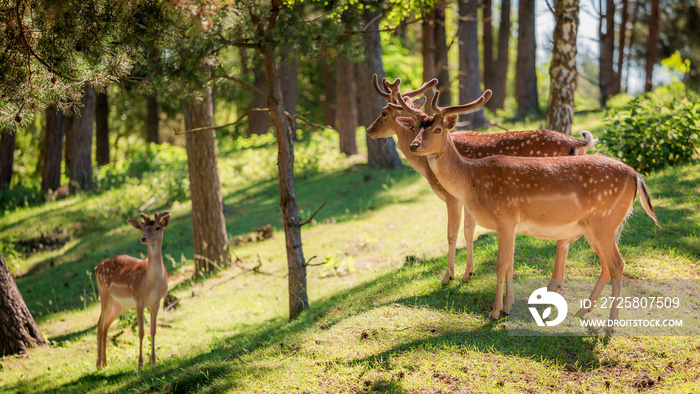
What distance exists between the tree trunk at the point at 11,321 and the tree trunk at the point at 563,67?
8.37 metres

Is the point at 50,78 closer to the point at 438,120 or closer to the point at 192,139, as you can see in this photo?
the point at 438,120

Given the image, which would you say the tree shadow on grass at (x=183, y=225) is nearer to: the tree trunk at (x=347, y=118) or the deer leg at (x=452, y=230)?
the tree trunk at (x=347, y=118)

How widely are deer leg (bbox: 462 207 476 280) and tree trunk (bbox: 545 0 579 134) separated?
3536 mm

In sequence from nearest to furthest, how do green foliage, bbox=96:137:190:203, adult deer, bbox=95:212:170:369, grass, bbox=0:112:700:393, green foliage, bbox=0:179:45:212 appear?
grass, bbox=0:112:700:393
adult deer, bbox=95:212:170:369
green foliage, bbox=96:137:190:203
green foliage, bbox=0:179:45:212

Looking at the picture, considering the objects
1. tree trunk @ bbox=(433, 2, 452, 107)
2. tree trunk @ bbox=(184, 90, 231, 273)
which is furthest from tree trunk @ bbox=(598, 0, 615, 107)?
tree trunk @ bbox=(184, 90, 231, 273)

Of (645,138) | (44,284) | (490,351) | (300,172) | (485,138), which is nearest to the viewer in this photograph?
(490,351)

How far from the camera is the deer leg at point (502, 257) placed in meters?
6.00

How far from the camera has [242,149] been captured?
23516mm

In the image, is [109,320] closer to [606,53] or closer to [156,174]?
[156,174]

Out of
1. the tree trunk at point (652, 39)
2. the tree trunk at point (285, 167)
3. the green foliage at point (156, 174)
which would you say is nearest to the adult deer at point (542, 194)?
the tree trunk at point (285, 167)

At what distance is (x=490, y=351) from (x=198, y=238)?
7.29m

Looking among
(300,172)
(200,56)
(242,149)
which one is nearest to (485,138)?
(200,56)

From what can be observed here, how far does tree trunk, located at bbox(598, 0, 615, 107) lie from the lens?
22750 millimetres

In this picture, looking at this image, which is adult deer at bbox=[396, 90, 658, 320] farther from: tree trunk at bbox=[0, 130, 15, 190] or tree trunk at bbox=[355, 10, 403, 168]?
tree trunk at bbox=[0, 130, 15, 190]
